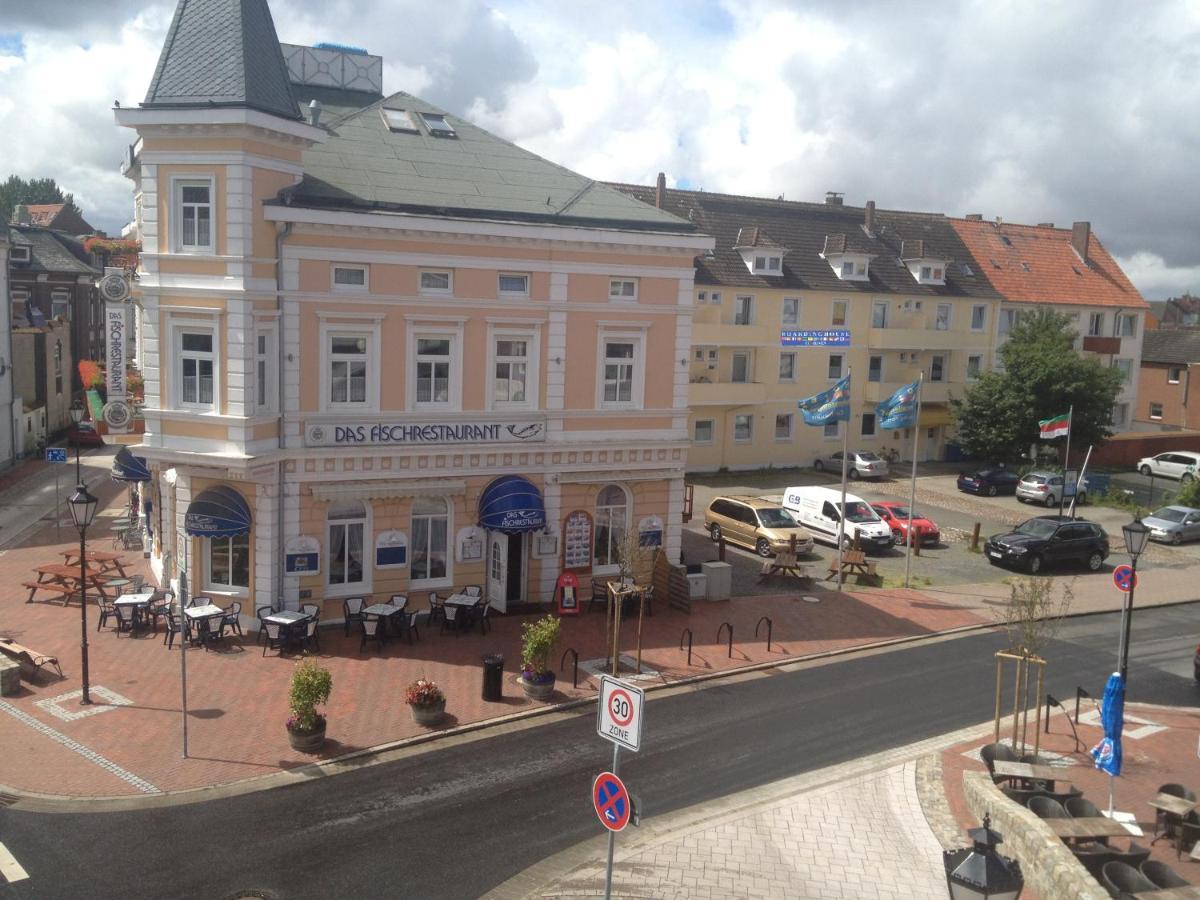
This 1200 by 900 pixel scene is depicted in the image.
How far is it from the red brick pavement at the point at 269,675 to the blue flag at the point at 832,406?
4.88 meters

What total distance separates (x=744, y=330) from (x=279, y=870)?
35.9 m

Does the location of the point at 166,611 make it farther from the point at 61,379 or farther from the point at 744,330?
the point at 61,379

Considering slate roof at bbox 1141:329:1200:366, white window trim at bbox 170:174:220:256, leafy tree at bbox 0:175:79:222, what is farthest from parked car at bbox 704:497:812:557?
leafy tree at bbox 0:175:79:222

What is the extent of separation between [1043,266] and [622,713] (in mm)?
54775

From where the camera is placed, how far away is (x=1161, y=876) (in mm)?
11664

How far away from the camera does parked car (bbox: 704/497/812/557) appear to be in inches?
1250

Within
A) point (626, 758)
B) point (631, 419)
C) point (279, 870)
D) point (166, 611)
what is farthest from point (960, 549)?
point (279, 870)

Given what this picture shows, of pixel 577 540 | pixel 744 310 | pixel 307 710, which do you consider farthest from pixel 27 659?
pixel 744 310

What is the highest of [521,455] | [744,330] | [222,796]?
[744,330]

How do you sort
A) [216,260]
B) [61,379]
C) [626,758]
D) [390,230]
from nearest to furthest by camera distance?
[626,758], [216,260], [390,230], [61,379]

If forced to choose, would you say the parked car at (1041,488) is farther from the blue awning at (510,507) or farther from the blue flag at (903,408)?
the blue awning at (510,507)

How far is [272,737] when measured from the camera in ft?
55.3

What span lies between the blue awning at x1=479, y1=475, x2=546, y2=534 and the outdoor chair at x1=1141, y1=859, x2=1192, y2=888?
1483 cm

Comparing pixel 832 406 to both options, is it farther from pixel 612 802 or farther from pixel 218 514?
pixel 612 802
